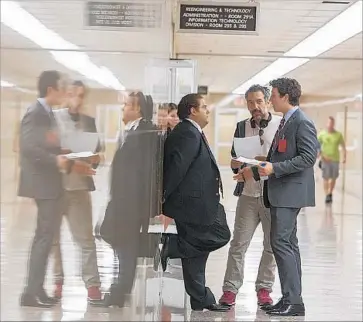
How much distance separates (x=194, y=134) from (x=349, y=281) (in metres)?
2.48

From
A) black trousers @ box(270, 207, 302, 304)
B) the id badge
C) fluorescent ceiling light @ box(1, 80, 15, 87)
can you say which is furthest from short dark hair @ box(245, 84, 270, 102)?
fluorescent ceiling light @ box(1, 80, 15, 87)

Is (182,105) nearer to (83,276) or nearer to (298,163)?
(298,163)

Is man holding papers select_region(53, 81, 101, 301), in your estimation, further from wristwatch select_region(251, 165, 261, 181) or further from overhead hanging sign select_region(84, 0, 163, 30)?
wristwatch select_region(251, 165, 261, 181)

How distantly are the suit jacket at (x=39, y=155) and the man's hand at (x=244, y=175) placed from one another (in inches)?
132

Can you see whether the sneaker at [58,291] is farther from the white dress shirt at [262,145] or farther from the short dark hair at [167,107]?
the white dress shirt at [262,145]

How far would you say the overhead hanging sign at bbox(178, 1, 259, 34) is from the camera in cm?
591

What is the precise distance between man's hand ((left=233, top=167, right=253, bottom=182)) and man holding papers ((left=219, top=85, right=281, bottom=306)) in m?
0.05

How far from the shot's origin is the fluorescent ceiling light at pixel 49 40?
972 millimetres

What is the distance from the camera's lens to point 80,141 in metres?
1.15

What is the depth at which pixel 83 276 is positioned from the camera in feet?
4.00

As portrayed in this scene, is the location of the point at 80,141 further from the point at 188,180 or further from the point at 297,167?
the point at 297,167

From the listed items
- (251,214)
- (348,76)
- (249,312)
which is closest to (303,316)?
(249,312)

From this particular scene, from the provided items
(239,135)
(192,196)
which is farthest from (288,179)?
(192,196)

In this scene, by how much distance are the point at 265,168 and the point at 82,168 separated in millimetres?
3010
